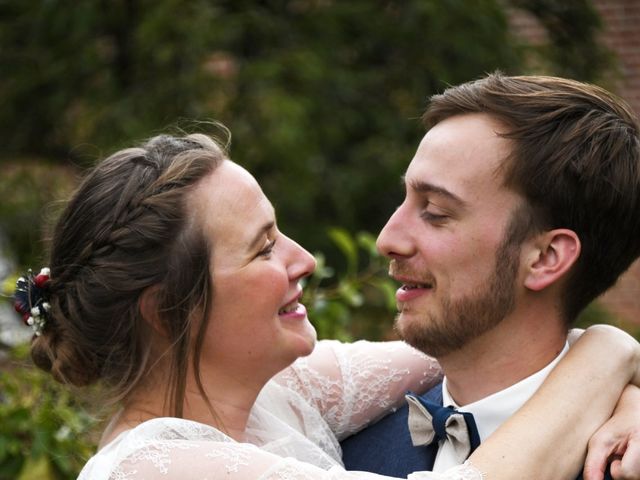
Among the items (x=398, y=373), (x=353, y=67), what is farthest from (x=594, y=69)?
(x=398, y=373)

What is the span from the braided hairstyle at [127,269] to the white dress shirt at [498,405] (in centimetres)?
67

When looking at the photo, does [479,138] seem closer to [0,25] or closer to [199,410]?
[199,410]

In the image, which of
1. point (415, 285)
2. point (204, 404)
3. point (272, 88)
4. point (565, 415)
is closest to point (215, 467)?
point (204, 404)

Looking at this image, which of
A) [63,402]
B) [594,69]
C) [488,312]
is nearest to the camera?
[488,312]

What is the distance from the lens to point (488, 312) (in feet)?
8.77

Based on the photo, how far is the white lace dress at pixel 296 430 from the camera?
2.46 meters

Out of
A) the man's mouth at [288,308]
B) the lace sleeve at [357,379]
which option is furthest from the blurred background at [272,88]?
the man's mouth at [288,308]

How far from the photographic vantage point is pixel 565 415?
8.25 ft

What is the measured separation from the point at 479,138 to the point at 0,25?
4.67 meters

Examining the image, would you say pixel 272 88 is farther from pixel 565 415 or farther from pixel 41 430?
pixel 565 415

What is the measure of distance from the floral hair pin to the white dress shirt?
111 centimetres


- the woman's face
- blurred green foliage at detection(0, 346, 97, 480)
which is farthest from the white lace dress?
blurred green foliage at detection(0, 346, 97, 480)

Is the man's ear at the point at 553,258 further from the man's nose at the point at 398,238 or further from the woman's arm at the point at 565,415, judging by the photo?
the man's nose at the point at 398,238

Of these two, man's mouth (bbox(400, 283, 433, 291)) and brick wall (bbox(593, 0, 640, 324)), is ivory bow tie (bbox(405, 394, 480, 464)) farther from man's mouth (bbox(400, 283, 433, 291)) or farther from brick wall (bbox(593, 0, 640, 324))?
brick wall (bbox(593, 0, 640, 324))
